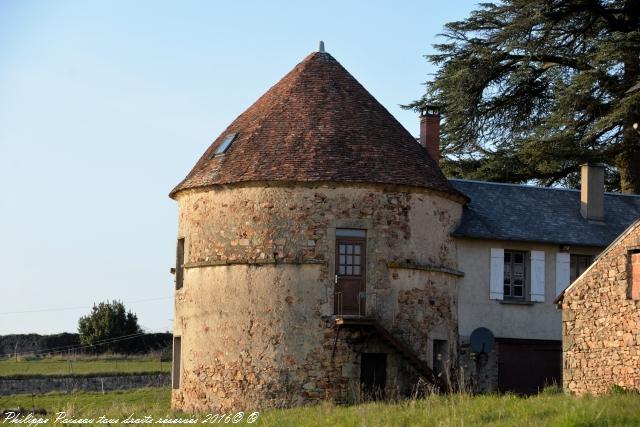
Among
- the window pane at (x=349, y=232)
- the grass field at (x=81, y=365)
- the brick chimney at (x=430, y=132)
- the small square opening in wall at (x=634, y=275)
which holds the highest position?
the brick chimney at (x=430, y=132)

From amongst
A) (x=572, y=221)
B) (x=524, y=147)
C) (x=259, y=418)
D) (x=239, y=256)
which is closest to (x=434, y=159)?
(x=572, y=221)

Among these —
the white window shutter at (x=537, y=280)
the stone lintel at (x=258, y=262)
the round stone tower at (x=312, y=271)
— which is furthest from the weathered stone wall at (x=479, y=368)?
the stone lintel at (x=258, y=262)

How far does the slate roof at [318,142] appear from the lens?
26953mm

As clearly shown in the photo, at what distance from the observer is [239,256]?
27.0 meters

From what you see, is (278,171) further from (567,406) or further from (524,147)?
(524,147)

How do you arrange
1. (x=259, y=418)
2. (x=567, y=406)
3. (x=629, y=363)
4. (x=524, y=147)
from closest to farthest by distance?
(x=567, y=406) < (x=259, y=418) < (x=629, y=363) < (x=524, y=147)

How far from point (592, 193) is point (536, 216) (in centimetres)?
191

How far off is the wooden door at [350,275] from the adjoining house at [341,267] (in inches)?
1.1

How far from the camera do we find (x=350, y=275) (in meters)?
26.8

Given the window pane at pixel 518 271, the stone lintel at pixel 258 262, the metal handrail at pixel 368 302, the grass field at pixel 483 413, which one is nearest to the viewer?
the grass field at pixel 483 413

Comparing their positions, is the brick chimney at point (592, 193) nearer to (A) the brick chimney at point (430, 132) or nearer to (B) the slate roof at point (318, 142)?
(A) the brick chimney at point (430, 132)

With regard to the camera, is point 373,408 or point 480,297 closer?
point 373,408

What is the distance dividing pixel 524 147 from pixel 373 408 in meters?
19.5

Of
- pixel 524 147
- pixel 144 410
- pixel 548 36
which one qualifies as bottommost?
pixel 144 410
